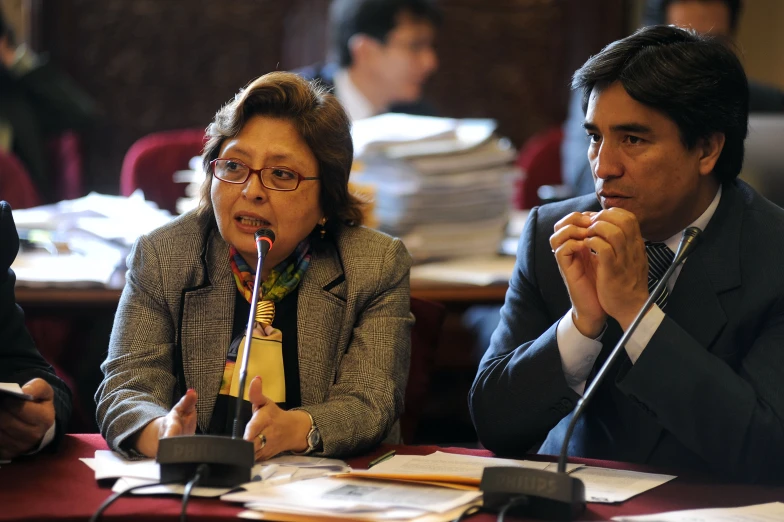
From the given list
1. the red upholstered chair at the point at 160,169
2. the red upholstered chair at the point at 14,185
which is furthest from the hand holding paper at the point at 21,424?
the red upholstered chair at the point at 160,169

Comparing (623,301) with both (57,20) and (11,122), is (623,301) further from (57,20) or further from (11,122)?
(57,20)

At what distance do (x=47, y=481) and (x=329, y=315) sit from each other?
599mm

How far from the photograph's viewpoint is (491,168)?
3090 millimetres

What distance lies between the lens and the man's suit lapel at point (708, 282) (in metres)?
1.76

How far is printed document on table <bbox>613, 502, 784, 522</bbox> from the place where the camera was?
1.33 m

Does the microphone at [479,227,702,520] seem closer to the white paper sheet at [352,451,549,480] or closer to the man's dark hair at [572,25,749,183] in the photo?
the white paper sheet at [352,451,549,480]

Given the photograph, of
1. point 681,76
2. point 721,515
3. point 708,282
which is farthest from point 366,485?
point 681,76

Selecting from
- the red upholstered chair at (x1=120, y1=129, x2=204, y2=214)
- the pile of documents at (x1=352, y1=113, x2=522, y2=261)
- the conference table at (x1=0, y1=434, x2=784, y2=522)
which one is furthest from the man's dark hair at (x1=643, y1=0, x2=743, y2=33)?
the conference table at (x1=0, y1=434, x2=784, y2=522)

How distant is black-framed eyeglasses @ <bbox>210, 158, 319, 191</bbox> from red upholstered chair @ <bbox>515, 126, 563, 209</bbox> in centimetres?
235

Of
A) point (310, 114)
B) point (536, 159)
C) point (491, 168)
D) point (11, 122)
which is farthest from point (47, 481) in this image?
point (11, 122)

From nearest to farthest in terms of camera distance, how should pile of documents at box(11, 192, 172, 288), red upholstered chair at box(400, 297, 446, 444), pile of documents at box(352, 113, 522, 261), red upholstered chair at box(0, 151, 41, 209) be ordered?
red upholstered chair at box(400, 297, 446, 444) < pile of documents at box(11, 192, 172, 288) < pile of documents at box(352, 113, 522, 261) < red upholstered chair at box(0, 151, 41, 209)

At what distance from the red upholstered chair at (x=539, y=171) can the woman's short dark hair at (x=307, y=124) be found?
2249 millimetres

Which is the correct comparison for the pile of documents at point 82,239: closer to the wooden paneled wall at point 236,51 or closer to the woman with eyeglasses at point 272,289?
the woman with eyeglasses at point 272,289

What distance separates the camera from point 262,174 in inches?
74.3
